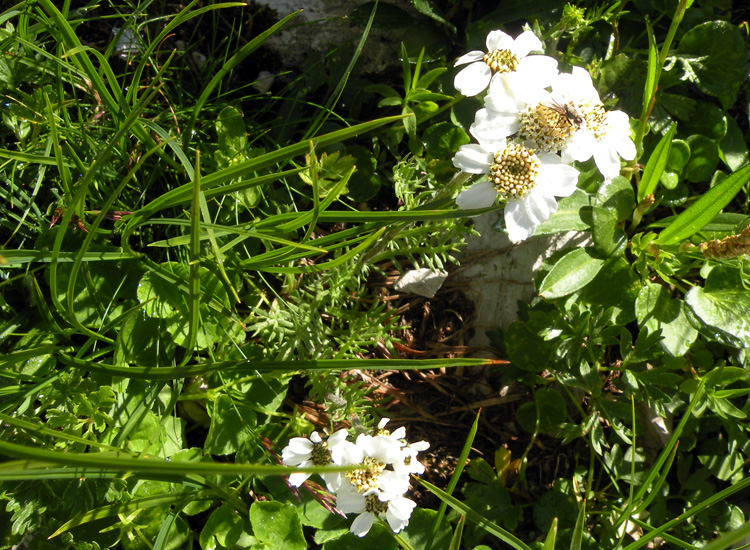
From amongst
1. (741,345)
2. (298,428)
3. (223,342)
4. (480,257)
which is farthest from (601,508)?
(223,342)

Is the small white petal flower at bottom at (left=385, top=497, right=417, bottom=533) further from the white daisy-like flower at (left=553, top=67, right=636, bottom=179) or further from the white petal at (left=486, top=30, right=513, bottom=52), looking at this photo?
the white petal at (left=486, top=30, right=513, bottom=52)

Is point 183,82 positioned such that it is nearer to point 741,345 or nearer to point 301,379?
point 301,379

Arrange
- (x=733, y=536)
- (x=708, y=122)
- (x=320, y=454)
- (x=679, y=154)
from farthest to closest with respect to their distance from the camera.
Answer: (x=708, y=122)
(x=679, y=154)
(x=320, y=454)
(x=733, y=536)

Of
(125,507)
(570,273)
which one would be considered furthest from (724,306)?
(125,507)

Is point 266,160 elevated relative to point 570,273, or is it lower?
elevated

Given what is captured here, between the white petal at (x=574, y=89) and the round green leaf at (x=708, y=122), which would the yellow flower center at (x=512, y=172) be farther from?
the round green leaf at (x=708, y=122)

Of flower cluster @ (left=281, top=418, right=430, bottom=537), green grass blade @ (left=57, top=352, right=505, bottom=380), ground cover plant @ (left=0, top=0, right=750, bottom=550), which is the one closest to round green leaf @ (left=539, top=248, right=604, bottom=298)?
ground cover plant @ (left=0, top=0, right=750, bottom=550)

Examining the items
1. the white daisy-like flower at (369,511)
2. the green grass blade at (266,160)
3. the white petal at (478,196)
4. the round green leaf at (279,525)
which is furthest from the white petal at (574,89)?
the round green leaf at (279,525)

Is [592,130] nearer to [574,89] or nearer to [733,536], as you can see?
[574,89]
